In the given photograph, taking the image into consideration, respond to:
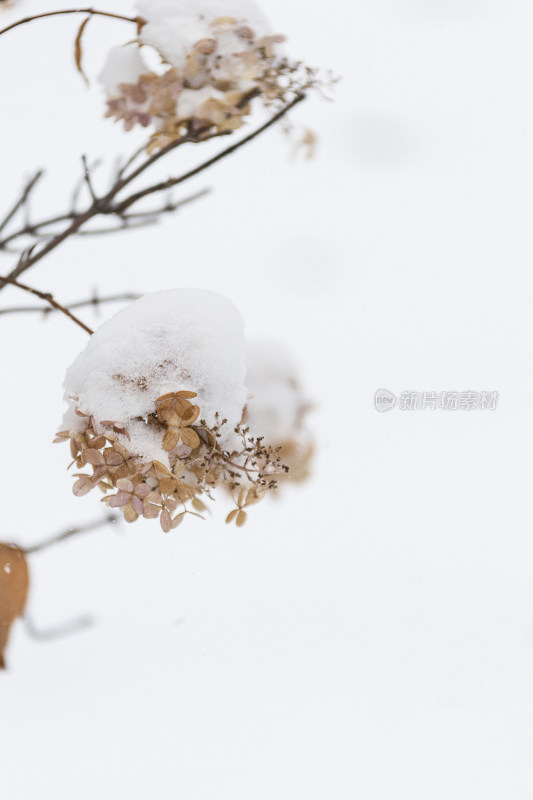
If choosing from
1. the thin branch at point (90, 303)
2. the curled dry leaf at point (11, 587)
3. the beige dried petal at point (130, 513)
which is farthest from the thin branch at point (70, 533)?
the thin branch at point (90, 303)

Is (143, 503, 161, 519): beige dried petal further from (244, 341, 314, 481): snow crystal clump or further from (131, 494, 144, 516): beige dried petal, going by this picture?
(244, 341, 314, 481): snow crystal clump

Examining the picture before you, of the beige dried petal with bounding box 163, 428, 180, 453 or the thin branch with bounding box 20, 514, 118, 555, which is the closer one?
the beige dried petal with bounding box 163, 428, 180, 453

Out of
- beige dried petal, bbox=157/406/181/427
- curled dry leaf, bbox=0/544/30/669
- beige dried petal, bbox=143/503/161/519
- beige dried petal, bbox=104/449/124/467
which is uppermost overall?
beige dried petal, bbox=157/406/181/427

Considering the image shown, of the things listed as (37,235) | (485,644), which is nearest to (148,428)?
(37,235)

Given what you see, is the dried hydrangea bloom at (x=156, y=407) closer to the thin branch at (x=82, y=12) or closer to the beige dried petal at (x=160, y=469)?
the beige dried petal at (x=160, y=469)

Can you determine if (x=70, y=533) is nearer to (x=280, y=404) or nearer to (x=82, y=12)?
(x=280, y=404)

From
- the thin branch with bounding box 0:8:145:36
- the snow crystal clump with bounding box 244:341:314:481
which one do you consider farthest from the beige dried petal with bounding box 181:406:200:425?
the thin branch with bounding box 0:8:145:36

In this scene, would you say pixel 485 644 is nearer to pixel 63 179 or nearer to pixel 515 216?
pixel 515 216

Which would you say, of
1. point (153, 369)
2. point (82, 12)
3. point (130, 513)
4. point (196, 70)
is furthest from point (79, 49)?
point (130, 513)

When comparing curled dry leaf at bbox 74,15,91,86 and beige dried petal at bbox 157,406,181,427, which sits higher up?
curled dry leaf at bbox 74,15,91,86
